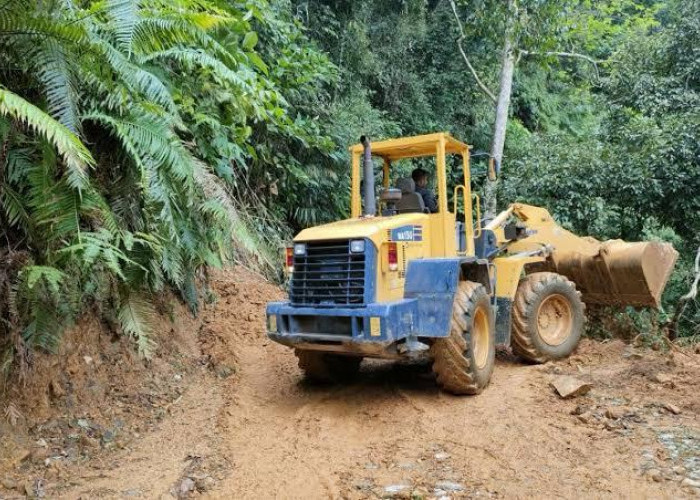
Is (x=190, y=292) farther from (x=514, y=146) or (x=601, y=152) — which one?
(x=514, y=146)

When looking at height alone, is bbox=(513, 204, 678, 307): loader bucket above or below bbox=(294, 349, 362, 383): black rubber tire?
above

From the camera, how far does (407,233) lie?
574 cm

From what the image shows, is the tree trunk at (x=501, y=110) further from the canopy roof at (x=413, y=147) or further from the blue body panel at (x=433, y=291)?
the blue body panel at (x=433, y=291)

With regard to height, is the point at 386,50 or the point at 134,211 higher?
the point at 386,50

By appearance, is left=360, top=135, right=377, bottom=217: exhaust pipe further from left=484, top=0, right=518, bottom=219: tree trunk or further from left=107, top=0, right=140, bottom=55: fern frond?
left=484, top=0, right=518, bottom=219: tree trunk

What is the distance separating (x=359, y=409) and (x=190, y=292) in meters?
2.61

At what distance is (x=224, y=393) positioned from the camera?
6051 millimetres

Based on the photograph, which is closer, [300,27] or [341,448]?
[341,448]

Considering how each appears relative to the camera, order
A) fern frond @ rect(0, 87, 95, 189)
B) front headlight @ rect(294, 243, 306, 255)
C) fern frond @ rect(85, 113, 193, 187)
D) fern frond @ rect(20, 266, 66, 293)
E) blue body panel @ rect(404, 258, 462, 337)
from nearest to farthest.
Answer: fern frond @ rect(0, 87, 95, 189)
fern frond @ rect(20, 266, 66, 293)
fern frond @ rect(85, 113, 193, 187)
blue body panel @ rect(404, 258, 462, 337)
front headlight @ rect(294, 243, 306, 255)

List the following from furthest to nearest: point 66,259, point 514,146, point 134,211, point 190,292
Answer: point 514,146 → point 190,292 → point 134,211 → point 66,259

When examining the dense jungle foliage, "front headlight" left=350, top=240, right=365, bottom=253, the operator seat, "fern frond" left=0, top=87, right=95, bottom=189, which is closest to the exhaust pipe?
the operator seat

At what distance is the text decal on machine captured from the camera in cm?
558

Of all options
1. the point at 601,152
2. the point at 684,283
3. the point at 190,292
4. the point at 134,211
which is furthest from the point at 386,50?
the point at 134,211

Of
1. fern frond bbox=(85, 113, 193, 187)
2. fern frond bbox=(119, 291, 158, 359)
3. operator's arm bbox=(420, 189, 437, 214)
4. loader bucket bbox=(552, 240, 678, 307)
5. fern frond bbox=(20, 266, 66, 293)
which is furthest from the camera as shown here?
loader bucket bbox=(552, 240, 678, 307)
